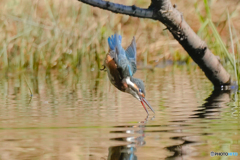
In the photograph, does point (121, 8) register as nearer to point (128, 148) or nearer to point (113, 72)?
point (113, 72)

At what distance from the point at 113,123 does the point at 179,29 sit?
6.05 ft

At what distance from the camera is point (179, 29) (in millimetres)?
5059

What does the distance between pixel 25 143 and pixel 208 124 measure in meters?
1.18

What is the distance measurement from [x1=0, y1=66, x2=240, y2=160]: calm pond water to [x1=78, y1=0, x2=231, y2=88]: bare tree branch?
217mm

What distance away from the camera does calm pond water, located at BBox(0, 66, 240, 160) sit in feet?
8.54

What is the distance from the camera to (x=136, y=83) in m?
4.83

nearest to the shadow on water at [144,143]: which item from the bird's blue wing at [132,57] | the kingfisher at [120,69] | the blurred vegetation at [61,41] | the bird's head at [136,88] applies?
the bird's head at [136,88]

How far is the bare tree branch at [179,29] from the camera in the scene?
4.46 meters

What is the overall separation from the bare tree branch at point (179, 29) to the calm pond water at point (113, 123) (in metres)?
0.22

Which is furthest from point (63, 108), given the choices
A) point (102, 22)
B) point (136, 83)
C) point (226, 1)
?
point (226, 1)

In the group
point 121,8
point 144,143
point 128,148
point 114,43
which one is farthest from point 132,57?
point 128,148

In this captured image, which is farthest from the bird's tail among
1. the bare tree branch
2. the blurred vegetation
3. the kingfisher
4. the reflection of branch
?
the blurred vegetation

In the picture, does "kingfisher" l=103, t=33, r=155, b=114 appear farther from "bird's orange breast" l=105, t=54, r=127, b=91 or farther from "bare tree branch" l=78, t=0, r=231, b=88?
"bare tree branch" l=78, t=0, r=231, b=88

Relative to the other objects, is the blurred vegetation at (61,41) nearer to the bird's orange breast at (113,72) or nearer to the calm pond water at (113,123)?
the calm pond water at (113,123)
